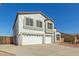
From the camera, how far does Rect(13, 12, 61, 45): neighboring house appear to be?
386 inches

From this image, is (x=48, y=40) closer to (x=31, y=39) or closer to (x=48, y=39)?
(x=48, y=39)

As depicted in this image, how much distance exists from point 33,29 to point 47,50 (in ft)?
3.24

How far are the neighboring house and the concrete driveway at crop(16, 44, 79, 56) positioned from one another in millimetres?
265

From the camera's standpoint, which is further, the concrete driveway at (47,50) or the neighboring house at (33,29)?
the neighboring house at (33,29)

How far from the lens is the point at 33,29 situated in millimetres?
9891

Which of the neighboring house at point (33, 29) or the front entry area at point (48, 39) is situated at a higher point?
the neighboring house at point (33, 29)

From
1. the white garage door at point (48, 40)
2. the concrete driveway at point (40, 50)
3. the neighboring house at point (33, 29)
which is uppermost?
the neighboring house at point (33, 29)

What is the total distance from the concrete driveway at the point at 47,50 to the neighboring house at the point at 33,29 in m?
0.26

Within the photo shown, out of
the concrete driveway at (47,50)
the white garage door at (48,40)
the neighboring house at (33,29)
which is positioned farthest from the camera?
the white garage door at (48,40)

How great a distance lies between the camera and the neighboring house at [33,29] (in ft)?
32.1

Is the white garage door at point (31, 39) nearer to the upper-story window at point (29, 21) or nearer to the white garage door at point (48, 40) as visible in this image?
the white garage door at point (48, 40)

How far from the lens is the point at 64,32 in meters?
9.76

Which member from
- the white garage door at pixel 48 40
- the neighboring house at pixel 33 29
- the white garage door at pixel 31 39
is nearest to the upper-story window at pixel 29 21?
the neighboring house at pixel 33 29
